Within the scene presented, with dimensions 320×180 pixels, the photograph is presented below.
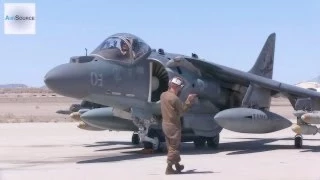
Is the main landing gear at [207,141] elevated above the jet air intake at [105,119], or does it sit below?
below

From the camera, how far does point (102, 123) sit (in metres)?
17.1

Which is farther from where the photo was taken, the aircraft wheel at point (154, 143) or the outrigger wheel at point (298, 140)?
the outrigger wheel at point (298, 140)

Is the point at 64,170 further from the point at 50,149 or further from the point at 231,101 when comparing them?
the point at 231,101

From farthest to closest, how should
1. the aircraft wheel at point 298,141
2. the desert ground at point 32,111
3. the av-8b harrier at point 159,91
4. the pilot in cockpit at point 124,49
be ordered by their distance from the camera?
the desert ground at point 32,111
the aircraft wheel at point 298,141
the pilot in cockpit at point 124,49
the av-8b harrier at point 159,91

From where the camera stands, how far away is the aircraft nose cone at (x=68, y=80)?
1247 centimetres

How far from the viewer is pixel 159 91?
1559 cm

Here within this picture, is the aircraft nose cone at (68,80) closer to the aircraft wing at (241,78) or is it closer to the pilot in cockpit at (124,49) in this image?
the pilot in cockpit at (124,49)

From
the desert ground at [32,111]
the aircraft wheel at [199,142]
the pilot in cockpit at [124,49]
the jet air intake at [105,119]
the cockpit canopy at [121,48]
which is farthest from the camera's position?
the desert ground at [32,111]

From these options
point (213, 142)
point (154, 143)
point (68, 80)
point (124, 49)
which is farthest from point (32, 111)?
point (68, 80)

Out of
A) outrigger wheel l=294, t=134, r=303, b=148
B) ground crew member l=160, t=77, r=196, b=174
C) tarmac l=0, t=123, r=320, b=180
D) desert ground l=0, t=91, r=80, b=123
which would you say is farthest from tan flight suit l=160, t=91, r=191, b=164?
desert ground l=0, t=91, r=80, b=123

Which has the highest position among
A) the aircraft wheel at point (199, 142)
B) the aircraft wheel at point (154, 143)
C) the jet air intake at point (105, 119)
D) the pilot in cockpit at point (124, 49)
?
the pilot in cockpit at point (124, 49)

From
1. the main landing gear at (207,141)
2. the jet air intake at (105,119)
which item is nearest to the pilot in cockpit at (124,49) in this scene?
the jet air intake at (105,119)

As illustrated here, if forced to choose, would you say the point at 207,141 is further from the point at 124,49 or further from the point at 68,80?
the point at 68,80

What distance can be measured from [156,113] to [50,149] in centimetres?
392
